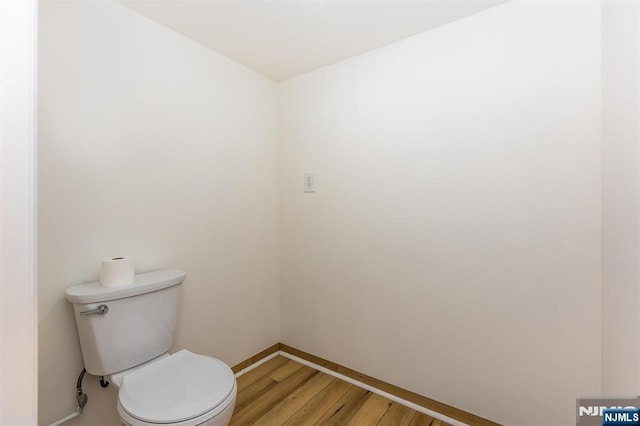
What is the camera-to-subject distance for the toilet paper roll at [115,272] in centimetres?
125

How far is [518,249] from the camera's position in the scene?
1.35 meters

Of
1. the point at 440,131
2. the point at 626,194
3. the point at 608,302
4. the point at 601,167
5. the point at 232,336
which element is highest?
the point at 440,131

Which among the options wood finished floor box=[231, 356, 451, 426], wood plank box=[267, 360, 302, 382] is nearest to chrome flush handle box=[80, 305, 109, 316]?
wood finished floor box=[231, 356, 451, 426]

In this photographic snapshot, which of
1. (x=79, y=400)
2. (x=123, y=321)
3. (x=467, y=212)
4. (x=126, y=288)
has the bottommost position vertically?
(x=79, y=400)

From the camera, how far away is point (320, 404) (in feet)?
5.43

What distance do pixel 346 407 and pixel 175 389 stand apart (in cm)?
96

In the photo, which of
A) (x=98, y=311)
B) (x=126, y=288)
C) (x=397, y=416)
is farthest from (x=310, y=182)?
(x=397, y=416)

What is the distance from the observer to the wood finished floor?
1531 mm

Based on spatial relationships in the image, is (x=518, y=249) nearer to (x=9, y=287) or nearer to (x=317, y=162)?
(x=317, y=162)

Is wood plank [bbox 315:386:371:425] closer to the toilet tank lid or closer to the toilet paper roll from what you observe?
the toilet tank lid

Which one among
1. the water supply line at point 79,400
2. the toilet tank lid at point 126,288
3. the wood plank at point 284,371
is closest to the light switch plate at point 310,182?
the toilet tank lid at point 126,288

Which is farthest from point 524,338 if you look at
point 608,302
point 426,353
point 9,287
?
point 9,287

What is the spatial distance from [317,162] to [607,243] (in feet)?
4.95

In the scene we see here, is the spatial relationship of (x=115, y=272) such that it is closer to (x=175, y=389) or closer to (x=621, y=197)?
(x=175, y=389)
